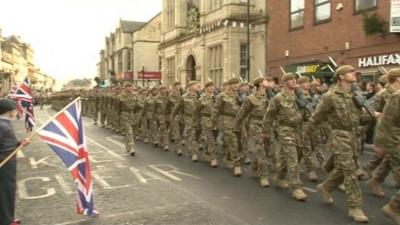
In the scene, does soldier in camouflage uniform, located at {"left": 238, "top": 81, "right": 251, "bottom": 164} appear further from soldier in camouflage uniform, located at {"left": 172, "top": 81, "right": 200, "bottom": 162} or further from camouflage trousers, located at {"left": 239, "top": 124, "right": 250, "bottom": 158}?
soldier in camouflage uniform, located at {"left": 172, "top": 81, "right": 200, "bottom": 162}

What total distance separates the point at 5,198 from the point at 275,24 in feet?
76.8

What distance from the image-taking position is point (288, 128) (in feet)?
28.3

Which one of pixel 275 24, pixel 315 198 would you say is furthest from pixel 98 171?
pixel 275 24

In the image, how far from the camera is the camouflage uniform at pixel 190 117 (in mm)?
12891

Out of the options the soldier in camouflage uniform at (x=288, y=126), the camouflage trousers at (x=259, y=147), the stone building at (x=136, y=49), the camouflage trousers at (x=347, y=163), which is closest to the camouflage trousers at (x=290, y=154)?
the soldier in camouflage uniform at (x=288, y=126)

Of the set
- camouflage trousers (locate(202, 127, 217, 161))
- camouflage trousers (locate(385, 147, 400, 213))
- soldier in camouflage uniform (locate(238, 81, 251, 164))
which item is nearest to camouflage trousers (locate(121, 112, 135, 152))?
camouflage trousers (locate(202, 127, 217, 161))

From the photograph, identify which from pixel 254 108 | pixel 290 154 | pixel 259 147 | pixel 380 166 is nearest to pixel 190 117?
pixel 254 108

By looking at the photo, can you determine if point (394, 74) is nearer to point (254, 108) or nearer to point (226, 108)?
point (254, 108)

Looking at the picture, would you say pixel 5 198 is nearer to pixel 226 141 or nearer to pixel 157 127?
pixel 226 141

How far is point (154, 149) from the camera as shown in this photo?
15195 mm

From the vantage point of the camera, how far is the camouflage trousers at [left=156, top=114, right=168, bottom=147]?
15641mm

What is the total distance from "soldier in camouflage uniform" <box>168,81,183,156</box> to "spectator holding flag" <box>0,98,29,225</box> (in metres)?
7.77

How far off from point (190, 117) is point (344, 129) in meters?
6.76

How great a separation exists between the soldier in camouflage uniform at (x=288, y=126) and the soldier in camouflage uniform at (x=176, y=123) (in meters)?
5.37
